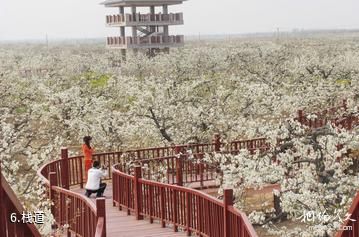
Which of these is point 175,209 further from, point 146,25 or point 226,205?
point 146,25

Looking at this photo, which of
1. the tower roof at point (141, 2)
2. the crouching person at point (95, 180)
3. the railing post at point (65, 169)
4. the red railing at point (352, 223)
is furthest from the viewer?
the tower roof at point (141, 2)

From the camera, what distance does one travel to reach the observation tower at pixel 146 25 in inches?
2184

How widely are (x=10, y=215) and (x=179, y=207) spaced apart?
8063 millimetres

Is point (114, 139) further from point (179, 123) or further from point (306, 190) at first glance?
point (306, 190)

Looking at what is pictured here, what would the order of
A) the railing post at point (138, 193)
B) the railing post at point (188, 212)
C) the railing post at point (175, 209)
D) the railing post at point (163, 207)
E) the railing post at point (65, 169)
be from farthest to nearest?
the railing post at point (65, 169) → the railing post at point (138, 193) → the railing post at point (163, 207) → the railing post at point (175, 209) → the railing post at point (188, 212)

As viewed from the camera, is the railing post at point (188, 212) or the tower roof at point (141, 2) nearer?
the railing post at point (188, 212)

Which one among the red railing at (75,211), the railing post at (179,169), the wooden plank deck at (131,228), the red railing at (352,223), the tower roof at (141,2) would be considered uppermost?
the tower roof at (141,2)

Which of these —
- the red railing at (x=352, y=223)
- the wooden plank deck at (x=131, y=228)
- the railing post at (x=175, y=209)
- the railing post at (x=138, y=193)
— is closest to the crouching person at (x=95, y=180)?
the wooden plank deck at (x=131, y=228)

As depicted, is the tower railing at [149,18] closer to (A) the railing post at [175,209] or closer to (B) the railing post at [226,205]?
(A) the railing post at [175,209]

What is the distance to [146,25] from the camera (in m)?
56.7

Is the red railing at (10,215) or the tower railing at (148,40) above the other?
the tower railing at (148,40)

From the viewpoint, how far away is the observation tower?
5547cm

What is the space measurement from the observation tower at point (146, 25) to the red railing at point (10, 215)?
5127 centimetres

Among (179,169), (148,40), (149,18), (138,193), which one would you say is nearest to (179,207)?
(138,193)
